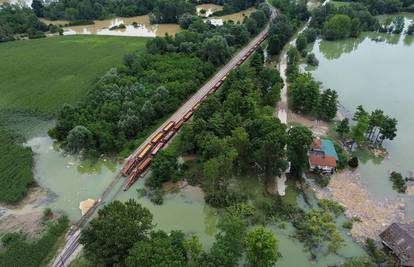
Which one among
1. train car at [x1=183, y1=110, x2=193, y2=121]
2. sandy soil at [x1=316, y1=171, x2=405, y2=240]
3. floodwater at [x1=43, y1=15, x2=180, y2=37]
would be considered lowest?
sandy soil at [x1=316, y1=171, x2=405, y2=240]

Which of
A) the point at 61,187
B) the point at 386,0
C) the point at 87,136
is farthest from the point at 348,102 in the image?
the point at 386,0

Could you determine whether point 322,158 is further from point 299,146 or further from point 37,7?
point 37,7

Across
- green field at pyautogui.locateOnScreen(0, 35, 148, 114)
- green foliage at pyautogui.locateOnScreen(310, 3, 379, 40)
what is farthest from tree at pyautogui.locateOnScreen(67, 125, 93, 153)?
green foliage at pyautogui.locateOnScreen(310, 3, 379, 40)

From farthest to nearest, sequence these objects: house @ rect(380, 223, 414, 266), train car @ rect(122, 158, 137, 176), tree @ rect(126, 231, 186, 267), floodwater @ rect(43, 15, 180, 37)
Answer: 1. floodwater @ rect(43, 15, 180, 37)
2. train car @ rect(122, 158, 137, 176)
3. house @ rect(380, 223, 414, 266)
4. tree @ rect(126, 231, 186, 267)

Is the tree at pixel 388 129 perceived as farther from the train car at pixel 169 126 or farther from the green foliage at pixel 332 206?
the train car at pixel 169 126

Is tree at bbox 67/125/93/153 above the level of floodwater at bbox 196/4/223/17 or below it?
below

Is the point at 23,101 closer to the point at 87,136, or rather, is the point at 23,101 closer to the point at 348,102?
the point at 87,136

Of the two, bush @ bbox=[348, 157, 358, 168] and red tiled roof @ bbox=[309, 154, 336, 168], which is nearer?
red tiled roof @ bbox=[309, 154, 336, 168]

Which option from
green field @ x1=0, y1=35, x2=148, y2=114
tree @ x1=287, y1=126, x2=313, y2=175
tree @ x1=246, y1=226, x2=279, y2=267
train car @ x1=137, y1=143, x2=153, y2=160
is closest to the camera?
tree @ x1=246, y1=226, x2=279, y2=267

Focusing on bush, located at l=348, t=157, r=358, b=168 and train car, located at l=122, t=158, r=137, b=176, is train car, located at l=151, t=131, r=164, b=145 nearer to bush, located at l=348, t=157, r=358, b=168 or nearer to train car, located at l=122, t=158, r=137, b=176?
train car, located at l=122, t=158, r=137, b=176
